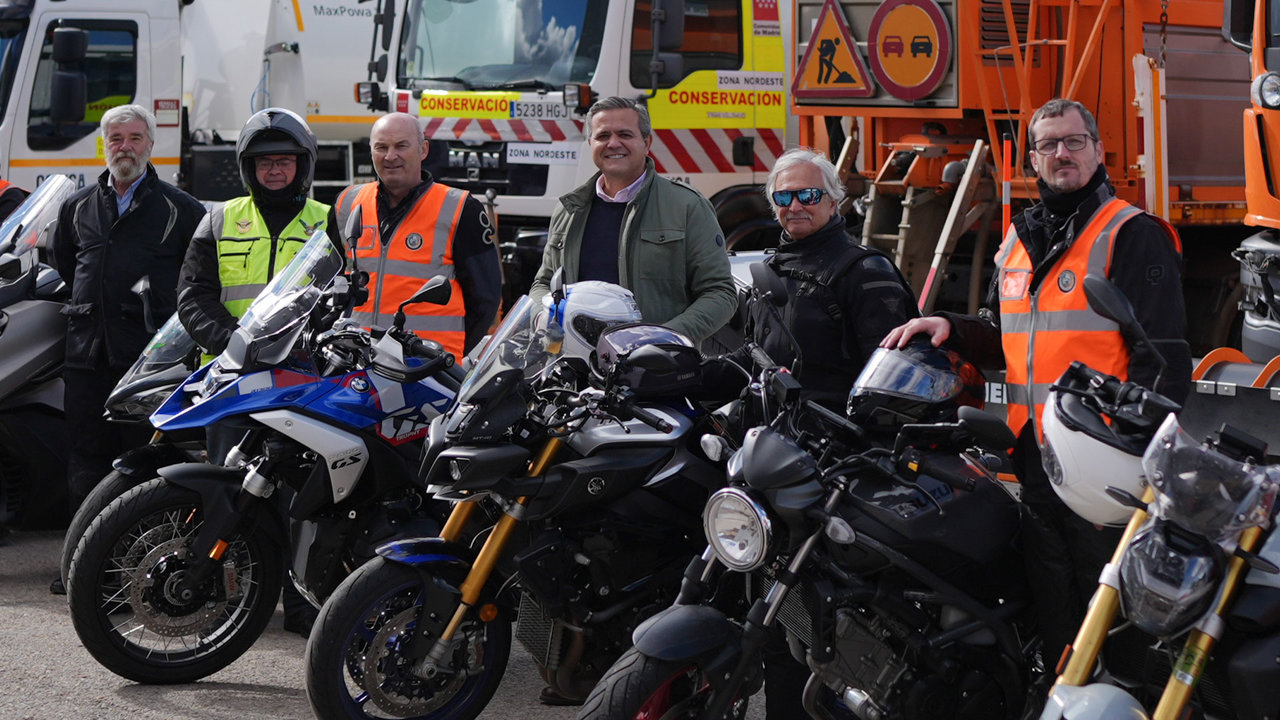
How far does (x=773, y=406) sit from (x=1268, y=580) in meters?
1.23

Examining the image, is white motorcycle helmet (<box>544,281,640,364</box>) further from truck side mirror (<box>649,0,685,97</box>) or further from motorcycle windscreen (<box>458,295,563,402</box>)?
truck side mirror (<box>649,0,685,97</box>)

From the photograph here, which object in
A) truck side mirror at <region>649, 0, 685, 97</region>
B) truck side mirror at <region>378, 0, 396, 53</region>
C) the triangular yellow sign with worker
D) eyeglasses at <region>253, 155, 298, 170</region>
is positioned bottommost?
eyeglasses at <region>253, 155, 298, 170</region>

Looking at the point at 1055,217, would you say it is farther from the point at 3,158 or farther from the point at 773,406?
the point at 3,158

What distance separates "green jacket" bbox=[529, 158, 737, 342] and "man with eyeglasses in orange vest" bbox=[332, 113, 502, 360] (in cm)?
37

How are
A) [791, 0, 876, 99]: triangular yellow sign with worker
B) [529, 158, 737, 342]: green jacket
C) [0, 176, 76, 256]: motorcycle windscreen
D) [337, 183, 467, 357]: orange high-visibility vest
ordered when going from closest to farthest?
[529, 158, 737, 342]: green jacket → [337, 183, 467, 357]: orange high-visibility vest → [0, 176, 76, 256]: motorcycle windscreen → [791, 0, 876, 99]: triangular yellow sign with worker

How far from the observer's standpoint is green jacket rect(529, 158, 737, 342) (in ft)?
17.2

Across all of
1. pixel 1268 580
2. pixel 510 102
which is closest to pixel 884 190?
pixel 510 102

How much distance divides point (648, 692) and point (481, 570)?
896mm

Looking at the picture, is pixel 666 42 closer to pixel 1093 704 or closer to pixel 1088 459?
pixel 1088 459

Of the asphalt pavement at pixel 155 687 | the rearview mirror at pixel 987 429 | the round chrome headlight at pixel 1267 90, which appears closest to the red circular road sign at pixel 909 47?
the round chrome headlight at pixel 1267 90

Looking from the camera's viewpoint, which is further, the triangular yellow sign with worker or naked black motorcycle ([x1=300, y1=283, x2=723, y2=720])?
the triangular yellow sign with worker

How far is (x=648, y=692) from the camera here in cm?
336

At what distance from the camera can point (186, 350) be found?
5.61 m

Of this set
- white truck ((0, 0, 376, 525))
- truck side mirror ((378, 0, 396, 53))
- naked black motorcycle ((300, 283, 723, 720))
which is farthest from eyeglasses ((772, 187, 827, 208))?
truck side mirror ((378, 0, 396, 53))
